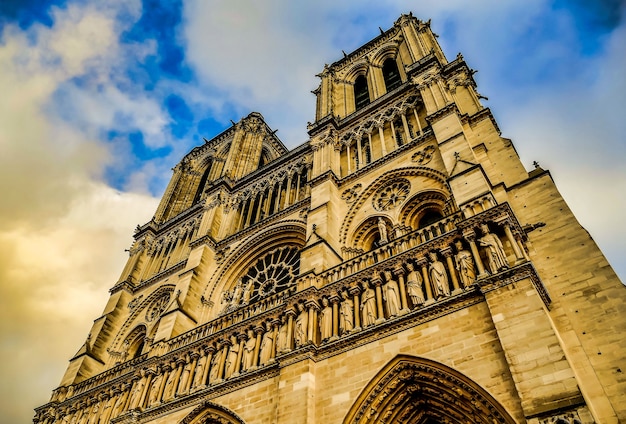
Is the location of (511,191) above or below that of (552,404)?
above

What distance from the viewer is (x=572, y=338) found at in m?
7.79

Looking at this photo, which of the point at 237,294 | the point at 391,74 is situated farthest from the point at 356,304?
the point at 391,74

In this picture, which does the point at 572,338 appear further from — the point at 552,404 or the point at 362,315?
the point at 362,315

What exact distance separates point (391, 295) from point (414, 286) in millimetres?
537

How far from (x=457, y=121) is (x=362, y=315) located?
657cm

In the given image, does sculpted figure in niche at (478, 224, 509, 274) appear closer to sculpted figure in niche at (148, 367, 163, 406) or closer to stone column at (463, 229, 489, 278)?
stone column at (463, 229, 489, 278)

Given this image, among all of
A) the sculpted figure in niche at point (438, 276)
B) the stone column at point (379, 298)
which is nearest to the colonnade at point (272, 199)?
the stone column at point (379, 298)

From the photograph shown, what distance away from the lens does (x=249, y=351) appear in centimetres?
1127

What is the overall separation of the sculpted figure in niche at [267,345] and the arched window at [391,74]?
41.1 feet

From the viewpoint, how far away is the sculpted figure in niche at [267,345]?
35.1ft

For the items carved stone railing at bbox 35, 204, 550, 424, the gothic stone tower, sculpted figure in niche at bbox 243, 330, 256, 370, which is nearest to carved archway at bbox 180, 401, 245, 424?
the gothic stone tower

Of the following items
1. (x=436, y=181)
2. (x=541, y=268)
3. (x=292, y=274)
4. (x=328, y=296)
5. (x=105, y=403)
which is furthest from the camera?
(x=292, y=274)

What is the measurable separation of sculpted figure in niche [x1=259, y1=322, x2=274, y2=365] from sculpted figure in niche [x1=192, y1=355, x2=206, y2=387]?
1.90 m

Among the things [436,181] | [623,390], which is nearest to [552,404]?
[623,390]
